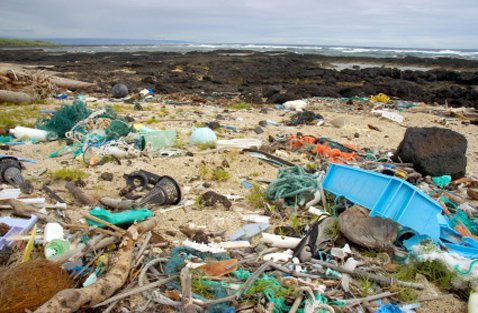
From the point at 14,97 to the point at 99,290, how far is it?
384 inches

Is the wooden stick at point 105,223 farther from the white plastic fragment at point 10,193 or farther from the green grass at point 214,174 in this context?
the green grass at point 214,174

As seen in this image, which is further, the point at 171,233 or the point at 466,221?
the point at 466,221

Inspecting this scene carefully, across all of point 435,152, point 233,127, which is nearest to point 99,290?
point 435,152

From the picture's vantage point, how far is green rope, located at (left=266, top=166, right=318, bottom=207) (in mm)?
4395

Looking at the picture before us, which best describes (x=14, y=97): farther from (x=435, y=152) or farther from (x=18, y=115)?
(x=435, y=152)

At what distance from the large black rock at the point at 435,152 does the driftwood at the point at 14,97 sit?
965 cm

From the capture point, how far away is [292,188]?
14.7 ft

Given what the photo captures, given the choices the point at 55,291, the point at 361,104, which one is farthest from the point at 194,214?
the point at 361,104

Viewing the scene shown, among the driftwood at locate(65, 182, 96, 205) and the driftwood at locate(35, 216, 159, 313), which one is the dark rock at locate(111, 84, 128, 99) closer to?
the driftwood at locate(65, 182, 96, 205)

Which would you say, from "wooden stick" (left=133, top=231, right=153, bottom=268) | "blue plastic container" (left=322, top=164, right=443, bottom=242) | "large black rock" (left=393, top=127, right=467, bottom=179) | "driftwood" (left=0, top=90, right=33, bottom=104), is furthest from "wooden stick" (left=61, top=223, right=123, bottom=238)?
"driftwood" (left=0, top=90, right=33, bottom=104)

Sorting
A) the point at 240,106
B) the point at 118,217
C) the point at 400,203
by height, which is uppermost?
the point at 400,203

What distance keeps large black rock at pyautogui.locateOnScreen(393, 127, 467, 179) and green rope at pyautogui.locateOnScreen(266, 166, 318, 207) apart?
6.93ft

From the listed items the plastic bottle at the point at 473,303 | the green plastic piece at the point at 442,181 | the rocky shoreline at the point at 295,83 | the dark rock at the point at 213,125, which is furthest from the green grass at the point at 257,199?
the rocky shoreline at the point at 295,83

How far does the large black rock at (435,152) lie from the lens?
561 centimetres
